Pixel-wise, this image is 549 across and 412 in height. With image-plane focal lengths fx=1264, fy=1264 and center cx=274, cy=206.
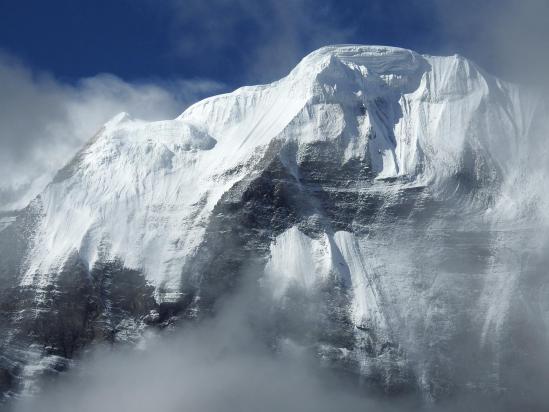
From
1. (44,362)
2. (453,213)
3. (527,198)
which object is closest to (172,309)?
(44,362)

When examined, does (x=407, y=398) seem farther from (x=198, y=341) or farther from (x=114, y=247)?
(x=114, y=247)

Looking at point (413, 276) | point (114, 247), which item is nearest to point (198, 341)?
point (114, 247)

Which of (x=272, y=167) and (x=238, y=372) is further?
(x=272, y=167)

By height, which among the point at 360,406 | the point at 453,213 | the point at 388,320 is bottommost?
the point at 360,406

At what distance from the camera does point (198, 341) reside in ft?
621

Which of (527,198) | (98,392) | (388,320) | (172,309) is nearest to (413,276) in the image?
(388,320)

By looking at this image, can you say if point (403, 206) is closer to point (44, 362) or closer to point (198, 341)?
point (198, 341)

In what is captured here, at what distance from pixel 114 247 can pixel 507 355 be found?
205 ft

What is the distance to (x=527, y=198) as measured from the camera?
7869 inches

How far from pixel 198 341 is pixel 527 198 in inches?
2231

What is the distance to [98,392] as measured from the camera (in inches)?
7357

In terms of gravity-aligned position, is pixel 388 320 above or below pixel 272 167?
below

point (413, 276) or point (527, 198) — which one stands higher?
point (527, 198)

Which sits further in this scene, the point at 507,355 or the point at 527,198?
the point at 527,198
